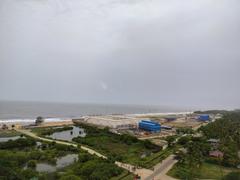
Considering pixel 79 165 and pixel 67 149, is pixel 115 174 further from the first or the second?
pixel 67 149

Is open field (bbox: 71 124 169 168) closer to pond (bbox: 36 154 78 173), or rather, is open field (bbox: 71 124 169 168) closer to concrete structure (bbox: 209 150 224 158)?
pond (bbox: 36 154 78 173)

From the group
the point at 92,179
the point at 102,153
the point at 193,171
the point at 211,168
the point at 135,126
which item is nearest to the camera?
the point at 92,179

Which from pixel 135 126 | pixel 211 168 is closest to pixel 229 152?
pixel 211 168

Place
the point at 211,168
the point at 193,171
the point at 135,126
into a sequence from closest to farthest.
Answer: the point at 193,171 < the point at 211,168 < the point at 135,126

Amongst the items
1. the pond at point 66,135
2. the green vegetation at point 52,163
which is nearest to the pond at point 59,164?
the green vegetation at point 52,163

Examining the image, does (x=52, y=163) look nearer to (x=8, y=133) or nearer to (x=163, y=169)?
(x=163, y=169)

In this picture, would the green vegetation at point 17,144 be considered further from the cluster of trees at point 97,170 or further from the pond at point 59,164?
the cluster of trees at point 97,170
